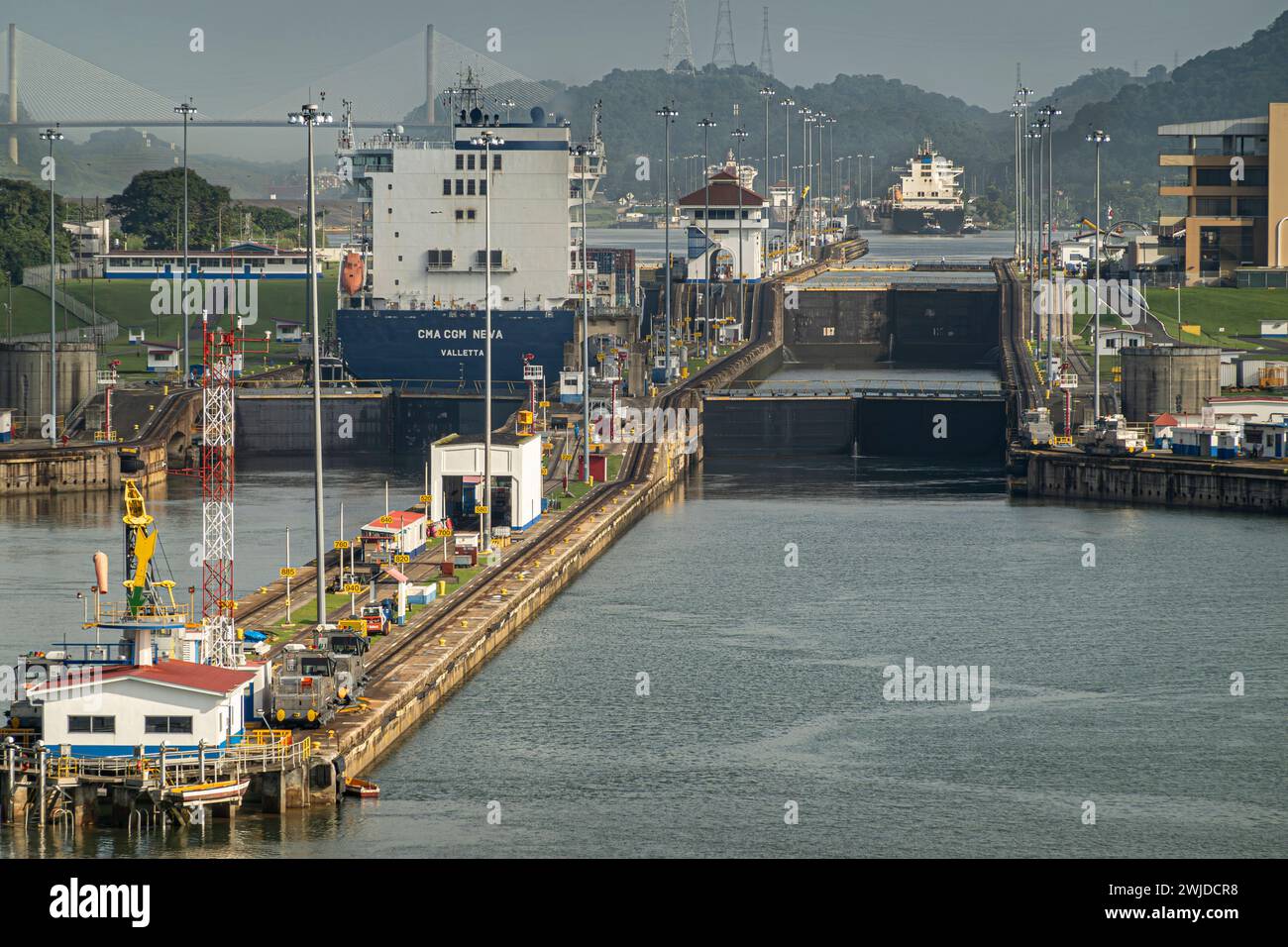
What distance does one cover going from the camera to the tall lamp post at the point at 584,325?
9269 cm

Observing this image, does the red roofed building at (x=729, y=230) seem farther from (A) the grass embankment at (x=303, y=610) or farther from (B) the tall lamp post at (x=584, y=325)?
(A) the grass embankment at (x=303, y=610)

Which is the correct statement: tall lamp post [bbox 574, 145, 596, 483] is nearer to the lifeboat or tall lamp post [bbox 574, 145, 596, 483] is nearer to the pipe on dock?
the lifeboat

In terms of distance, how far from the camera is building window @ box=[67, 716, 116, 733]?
43656 millimetres

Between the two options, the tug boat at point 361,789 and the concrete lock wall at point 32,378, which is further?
the concrete lock wall at point 32,378

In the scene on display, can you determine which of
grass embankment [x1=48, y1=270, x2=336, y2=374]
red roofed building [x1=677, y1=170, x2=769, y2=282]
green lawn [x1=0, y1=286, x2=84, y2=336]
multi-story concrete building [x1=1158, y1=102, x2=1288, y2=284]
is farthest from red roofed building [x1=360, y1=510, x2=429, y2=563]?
red roofed building [x1=677, y1=170, x2=769, y2=282]

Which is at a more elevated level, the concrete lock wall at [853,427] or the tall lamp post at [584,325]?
the tall lamp post at [584,325]

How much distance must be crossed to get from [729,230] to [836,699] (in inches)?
4877

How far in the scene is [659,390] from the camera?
11969 cm

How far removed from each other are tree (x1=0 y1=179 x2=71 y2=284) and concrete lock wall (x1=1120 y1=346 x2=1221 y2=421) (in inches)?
3907

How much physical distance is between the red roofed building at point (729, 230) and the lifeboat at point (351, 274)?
48.7 metres

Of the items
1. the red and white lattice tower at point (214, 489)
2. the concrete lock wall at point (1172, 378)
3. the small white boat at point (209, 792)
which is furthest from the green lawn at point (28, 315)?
the small white boat at point (209, 792)

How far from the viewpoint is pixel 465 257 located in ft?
388

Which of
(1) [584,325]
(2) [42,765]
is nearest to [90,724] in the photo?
(2) [42,765]
